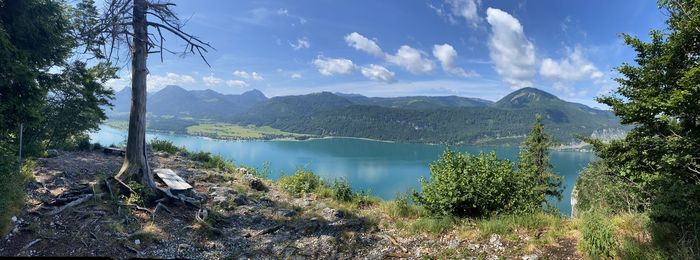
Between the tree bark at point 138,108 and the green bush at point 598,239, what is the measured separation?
10616 mm

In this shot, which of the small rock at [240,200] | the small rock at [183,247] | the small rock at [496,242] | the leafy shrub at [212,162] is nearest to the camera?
the small rock at [496,242]

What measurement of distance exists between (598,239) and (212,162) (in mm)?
16430

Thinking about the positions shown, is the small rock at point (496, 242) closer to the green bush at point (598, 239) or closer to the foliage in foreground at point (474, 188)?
the foliage in foreground at point (474, 188)

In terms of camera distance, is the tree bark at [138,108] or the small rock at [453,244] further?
the tree bark at [138,108]

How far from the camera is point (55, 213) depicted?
782 cm

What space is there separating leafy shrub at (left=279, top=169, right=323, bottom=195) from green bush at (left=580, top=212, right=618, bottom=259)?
9074 mm

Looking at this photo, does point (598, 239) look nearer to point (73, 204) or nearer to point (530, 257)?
point (530, 257)

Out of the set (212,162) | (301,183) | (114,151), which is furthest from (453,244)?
(114,151)

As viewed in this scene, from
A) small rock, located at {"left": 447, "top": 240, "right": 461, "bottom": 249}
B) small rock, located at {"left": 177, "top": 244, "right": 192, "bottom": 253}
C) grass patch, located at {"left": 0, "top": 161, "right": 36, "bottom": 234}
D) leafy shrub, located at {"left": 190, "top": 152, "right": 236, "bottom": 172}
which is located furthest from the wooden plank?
small rock, located at {"left": 447, "top": 240, "right": 461, "bottom": 249}

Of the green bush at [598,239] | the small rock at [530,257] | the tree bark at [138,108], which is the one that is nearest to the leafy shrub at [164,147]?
the tree bark at [138,108]

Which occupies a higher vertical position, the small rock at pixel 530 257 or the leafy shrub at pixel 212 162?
the small rock at pixel 530 257

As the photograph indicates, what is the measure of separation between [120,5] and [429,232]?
10.1 metres

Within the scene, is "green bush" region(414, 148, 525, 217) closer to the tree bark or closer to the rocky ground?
the rocky ground

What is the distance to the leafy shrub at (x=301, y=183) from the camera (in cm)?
1349
